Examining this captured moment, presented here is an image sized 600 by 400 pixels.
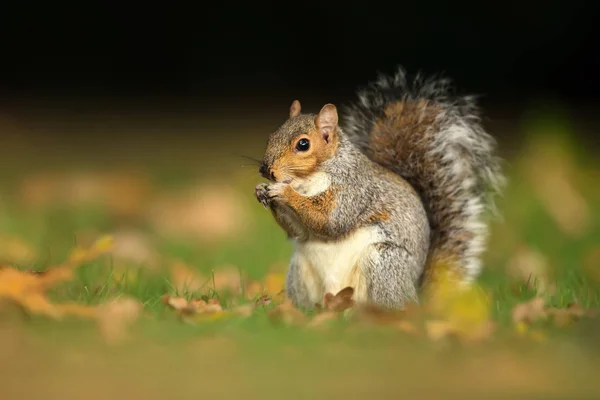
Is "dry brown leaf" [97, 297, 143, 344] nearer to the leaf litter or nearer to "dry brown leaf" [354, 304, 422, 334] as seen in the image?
the leaf litter

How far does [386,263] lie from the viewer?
3240mm

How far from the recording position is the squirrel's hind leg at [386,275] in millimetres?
3227

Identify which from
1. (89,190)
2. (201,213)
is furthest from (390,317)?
(89,190)

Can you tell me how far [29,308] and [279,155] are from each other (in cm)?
92

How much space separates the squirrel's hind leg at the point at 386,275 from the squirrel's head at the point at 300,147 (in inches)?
14.0

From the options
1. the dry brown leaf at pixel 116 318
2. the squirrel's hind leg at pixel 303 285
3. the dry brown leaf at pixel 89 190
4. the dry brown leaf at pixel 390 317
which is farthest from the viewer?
the dry brown leaf at pixel 89 190

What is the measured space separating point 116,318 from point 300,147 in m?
0.84

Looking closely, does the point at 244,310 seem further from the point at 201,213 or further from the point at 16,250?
the point at 201,213

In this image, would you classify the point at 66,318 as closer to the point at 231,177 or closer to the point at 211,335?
the point at 211,335

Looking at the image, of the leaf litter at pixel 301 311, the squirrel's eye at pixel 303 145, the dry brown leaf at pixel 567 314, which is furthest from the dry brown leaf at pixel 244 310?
the dry brown leaf at pixel 567 314

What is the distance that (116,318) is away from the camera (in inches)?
110

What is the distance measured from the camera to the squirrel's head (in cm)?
316

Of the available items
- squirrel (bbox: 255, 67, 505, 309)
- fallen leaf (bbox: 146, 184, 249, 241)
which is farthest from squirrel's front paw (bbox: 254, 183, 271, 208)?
fallen leaf (bbox: 146, 184, 249, 241)

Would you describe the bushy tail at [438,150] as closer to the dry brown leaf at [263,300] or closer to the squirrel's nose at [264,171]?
the dry brown leaf at [263,300]
